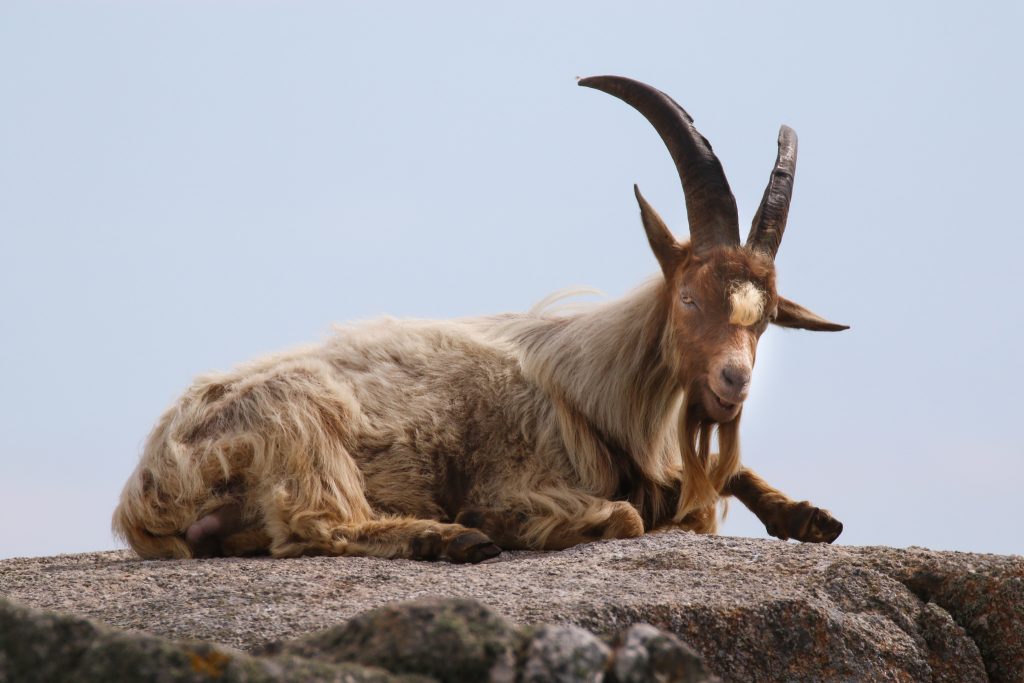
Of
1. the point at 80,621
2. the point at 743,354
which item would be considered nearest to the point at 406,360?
the point at 743,354

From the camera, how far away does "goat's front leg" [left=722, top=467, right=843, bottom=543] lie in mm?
5973

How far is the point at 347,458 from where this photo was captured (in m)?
6.15

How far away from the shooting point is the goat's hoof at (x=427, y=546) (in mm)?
5559

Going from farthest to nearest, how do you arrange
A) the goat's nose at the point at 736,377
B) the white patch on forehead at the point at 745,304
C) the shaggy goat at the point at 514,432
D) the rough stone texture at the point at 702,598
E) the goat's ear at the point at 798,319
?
the goat's ear at the point at 798,319 < the shaggy goat at the point at 514,432 < the white patch on forehead at the point at 745,304 < the goat's nose at the point at 736,377 < the rough stone texture at the point at 702,598

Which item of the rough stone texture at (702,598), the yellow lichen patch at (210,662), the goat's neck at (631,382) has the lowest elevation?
the rough stone texture at (702,598)

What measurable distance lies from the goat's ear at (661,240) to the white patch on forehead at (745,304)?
18.2 inches

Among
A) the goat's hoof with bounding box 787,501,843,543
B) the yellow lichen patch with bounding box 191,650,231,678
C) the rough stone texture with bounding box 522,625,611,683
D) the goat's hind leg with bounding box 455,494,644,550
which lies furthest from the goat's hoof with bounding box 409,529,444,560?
the yellow lichen patch with bounding box 191,650,231,678

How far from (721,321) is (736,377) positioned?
1.04 feet

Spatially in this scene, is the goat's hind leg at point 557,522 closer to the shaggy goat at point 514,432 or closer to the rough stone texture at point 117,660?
the shaggy goat at point 514,432

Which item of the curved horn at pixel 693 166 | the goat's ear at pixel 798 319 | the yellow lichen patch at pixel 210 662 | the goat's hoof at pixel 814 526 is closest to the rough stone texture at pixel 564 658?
the yellow lichen patch at pixel 210 662

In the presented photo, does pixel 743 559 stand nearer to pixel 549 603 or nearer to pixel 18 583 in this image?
pixel 549 603

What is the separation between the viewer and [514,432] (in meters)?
6.37

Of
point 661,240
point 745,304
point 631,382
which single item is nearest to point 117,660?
point 745,304

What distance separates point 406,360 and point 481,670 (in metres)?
4.64
